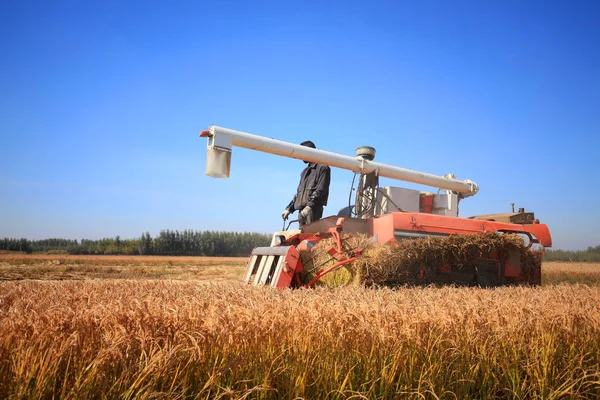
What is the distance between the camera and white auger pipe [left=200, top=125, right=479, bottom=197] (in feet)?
22.7

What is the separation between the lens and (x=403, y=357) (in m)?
2.73

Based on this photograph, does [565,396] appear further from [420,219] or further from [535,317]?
[420,219]

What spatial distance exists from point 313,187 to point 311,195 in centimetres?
21

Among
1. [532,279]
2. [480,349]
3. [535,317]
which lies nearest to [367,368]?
[480,349]

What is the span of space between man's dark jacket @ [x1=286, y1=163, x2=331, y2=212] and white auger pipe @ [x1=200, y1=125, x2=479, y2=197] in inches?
8.5

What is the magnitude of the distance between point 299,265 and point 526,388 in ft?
11.8

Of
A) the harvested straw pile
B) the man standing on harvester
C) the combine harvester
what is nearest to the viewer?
the harvested straw pile

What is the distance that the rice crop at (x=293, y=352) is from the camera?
205 centimetres

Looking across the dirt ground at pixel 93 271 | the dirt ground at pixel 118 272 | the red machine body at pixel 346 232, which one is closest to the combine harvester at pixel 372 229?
the red machine body at pixel 346 232

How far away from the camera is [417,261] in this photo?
6.39m

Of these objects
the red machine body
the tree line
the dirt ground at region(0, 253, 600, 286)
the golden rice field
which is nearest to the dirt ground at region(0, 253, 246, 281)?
the dirt ground at region(0, 253, 600, 286)

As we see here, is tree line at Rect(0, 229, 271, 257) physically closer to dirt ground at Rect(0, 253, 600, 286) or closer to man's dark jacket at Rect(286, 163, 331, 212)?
dirt ground at Rect(0, 253, 600, 286)

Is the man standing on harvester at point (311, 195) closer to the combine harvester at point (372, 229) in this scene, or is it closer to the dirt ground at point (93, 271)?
the combine harvester at point (372, 229)

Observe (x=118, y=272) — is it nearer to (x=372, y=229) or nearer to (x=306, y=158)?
(x=306, y=158)
